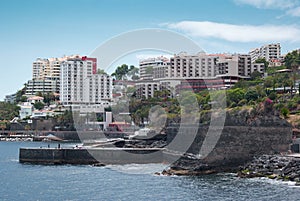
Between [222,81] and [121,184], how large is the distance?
252 feet

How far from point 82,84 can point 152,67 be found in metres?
22.0

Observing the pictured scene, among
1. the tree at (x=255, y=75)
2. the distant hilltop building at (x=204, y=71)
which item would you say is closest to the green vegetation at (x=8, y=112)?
the distant hilltop building at (x=204, y=71)

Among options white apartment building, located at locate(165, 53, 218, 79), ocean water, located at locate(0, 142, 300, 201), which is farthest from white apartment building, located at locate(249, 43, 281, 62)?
ocean water, located at locate(0, 142, 300, 201)

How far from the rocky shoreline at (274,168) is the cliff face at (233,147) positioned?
3.15 ft

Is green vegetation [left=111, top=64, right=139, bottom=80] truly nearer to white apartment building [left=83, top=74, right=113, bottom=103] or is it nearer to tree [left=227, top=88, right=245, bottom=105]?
white apartment building [left=83, top=74, right=113, bottom=103]

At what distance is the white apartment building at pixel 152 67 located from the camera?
470 feet

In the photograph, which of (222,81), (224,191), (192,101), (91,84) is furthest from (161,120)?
(224,191)

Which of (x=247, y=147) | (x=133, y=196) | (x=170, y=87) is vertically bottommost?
(x=133, y=196)

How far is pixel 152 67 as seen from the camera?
6112 inches

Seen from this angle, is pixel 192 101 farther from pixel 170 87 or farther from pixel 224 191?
pixel 224 191

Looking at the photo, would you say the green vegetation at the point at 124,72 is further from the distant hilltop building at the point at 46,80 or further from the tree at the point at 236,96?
the tree at the point at 236,96

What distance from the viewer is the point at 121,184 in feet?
132


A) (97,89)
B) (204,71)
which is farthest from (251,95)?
(97,89)

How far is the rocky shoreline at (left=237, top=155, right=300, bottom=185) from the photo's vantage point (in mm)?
38191
